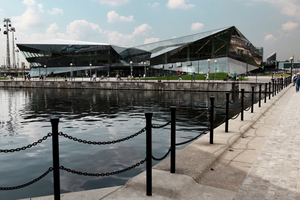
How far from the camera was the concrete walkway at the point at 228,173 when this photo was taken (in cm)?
402

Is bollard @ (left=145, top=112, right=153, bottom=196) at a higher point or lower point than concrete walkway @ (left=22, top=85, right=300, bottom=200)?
higher

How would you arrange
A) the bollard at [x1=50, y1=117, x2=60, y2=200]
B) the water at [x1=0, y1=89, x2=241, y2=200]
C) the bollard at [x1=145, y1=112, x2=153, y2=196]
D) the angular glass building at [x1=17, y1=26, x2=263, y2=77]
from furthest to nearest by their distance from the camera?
1. the angular glass building at [x1=17, y1=26, x2=263, y2=77]
2. the water at [x1=0, y1=89, x2=241, y2=200]
3. the bollard at [x1=145, y1=112, x2=153, y2=196]
4. the bollard at [x1=50, y1=117, x2=60, y2=200]

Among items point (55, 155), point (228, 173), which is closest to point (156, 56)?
point (228, 173)

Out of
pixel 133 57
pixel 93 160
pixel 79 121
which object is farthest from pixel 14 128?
pixel 133 57

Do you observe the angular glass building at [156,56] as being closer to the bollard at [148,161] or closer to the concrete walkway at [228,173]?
the concrete walkway at [228,173]

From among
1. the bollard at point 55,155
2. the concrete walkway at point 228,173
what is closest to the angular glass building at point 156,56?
the concrete walkway at point 228,173

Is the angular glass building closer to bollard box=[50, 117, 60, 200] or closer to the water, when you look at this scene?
the water

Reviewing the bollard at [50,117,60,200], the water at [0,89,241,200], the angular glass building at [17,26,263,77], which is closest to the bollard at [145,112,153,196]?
the bollard at [50,117,60,200]

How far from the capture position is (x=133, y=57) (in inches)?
3223

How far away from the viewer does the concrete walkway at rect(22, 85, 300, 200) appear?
13.2ft

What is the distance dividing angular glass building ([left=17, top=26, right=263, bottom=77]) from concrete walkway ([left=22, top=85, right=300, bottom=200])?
4323 centimetres

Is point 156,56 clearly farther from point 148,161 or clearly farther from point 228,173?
point 148,161

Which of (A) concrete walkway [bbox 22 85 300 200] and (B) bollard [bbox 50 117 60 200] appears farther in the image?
(A) concrete walkway [bbox 22 85 300 200]

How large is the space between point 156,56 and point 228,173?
68050mm
